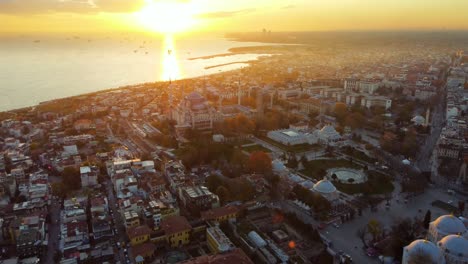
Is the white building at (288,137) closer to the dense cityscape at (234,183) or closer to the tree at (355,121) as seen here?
the dense cityscape at (234,183)

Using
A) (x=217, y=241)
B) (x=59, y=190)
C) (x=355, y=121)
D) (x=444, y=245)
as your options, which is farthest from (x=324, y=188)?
(x=355, y=121)

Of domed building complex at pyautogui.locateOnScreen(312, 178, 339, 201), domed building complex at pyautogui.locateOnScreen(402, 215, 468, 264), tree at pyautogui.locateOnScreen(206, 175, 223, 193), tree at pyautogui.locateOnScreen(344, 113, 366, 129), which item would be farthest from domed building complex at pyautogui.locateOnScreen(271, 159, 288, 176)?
tree at pyautogui.locateOnScreen(344, 113, 366, 129)

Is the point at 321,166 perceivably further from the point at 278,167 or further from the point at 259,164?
the point at 259,164

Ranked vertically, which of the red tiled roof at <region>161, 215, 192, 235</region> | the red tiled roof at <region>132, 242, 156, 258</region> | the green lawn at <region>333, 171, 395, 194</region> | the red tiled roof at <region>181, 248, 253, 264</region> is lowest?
the green lawn at <region>333, 171, 395, 194</region>

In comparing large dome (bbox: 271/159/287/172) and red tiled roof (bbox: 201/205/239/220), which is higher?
large dome (bbox: 271/159/287/172)

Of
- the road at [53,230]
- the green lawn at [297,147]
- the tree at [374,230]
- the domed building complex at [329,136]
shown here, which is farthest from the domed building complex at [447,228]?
the road at [53,230]

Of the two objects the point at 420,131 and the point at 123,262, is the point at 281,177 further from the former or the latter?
the point at 420,131

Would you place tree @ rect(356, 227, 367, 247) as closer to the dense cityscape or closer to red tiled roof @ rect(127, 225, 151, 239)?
the dense cityscape
